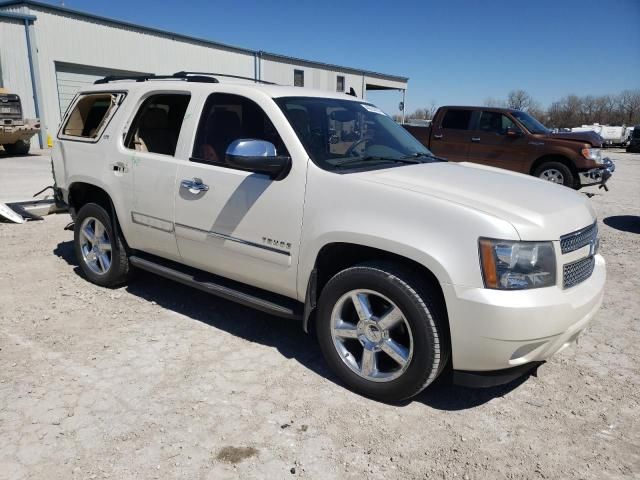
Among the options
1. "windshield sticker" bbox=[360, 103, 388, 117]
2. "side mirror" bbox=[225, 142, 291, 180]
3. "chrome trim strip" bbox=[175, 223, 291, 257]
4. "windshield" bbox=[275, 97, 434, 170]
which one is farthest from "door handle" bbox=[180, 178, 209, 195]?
"windshield sticker" bbox=[360, 103, 388, 117]

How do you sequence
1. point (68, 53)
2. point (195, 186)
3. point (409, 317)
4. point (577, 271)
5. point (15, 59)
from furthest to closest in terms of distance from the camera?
point (68, 53) → point (15, 59) → point (195, 186) → point (577, 271) → point (409, 317)

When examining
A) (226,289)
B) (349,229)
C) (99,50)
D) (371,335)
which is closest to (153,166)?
(226,289)

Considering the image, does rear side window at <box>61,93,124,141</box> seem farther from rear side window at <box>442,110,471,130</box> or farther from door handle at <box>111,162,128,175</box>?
rear side window at <box>442,110,471,130</box>

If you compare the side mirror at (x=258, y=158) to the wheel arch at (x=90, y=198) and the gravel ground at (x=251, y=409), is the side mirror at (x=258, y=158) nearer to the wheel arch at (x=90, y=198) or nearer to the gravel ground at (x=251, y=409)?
the gravel ground at (x=251, y=409)

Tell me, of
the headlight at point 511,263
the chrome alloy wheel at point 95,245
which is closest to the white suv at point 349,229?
the headlight at point 511,263

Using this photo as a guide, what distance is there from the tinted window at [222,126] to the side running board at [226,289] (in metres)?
0.92

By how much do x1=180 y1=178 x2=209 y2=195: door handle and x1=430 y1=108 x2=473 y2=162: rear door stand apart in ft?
29.0

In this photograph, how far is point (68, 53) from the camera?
761 inches

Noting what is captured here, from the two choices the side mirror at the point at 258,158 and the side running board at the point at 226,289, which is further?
the side running board at the point at 226,289

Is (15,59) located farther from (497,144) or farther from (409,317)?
(409,317)

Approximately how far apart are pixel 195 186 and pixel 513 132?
9086 mm

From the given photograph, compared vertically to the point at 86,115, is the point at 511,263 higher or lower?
lower

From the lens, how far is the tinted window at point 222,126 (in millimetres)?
3689

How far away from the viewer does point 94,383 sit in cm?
321
